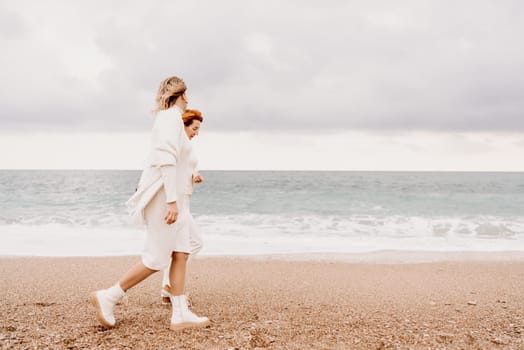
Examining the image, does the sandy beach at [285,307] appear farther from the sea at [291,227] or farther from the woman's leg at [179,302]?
the sea at [291,227]

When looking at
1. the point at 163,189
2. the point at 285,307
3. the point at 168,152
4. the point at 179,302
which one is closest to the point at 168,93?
the point at 168,152

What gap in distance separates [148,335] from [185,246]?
0.68m

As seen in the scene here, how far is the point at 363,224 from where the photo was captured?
1439 centimetres

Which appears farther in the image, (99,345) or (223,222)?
(223,222)

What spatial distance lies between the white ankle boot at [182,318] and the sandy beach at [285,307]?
0.22ft

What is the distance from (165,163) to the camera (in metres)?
2.73

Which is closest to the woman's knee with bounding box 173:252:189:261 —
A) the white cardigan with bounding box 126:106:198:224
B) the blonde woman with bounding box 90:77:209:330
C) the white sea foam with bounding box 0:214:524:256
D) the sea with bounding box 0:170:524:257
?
the blonde woman with bounding box 90:77:209:330

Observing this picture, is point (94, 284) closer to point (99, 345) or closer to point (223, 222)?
point (99, 345)

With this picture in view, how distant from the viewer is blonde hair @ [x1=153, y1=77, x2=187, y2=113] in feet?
9.64

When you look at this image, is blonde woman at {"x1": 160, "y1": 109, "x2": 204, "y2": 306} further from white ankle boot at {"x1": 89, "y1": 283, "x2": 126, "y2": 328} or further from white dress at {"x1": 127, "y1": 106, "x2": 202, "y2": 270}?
white ankle boot at {"x1": 89, "y1": 283, "x2": 126, "y2": 328}

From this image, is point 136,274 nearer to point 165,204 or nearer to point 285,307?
point 165,204

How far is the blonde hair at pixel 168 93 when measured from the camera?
9.64 ft

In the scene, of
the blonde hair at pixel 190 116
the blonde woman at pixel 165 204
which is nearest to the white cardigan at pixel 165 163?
the blonde woman at pixel 165 204

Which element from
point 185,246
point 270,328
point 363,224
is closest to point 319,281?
point 270,328
